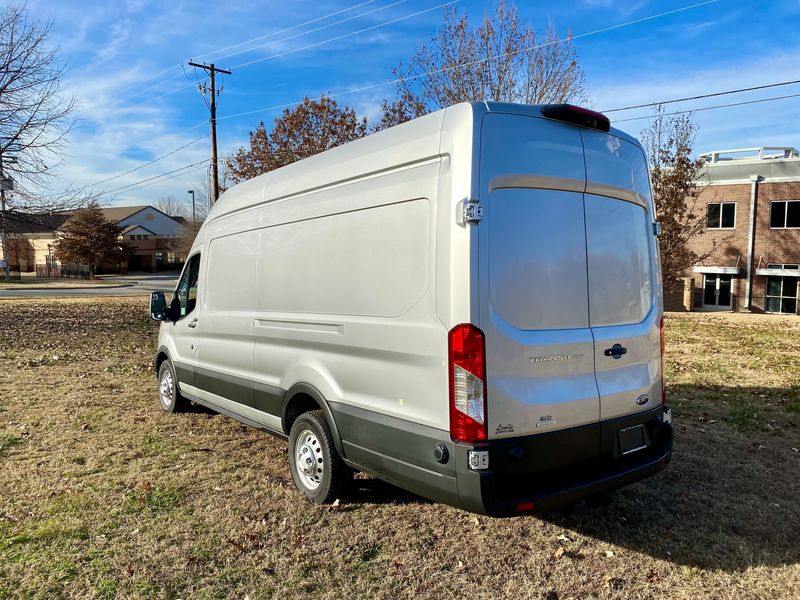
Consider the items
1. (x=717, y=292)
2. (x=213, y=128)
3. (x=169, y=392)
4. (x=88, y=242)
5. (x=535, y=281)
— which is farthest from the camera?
(x=88, y=242)

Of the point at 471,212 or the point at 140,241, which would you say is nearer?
the point at 471,212

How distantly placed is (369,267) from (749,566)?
2.97m

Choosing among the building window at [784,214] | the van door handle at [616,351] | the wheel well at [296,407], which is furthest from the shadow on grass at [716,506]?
the building window at [784,214]

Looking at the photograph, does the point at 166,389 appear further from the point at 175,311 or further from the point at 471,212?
the point at 471,212

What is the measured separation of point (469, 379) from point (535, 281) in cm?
72

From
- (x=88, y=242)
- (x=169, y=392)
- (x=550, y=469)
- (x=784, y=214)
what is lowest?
(x=169, y=392)

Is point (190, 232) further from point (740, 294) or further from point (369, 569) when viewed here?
point (369, 569)

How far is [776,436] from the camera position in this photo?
19.7 feet

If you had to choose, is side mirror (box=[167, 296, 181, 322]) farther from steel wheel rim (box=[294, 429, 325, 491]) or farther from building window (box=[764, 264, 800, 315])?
building window (box=[764, 264, 800, 315])

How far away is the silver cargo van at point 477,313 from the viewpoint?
3.16m

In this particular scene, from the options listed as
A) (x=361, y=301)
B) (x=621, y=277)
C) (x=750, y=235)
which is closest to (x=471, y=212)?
(x=361, y=301)

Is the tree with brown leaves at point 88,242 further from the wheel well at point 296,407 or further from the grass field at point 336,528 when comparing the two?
the wheel well at point 296,407

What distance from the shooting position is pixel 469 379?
3105mm

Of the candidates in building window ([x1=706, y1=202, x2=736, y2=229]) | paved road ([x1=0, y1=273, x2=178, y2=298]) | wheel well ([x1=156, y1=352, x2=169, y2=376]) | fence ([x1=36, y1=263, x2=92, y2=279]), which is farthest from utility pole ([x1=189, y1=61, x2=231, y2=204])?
fence ([x1=36, y1=263, x2=92, y2=279])
